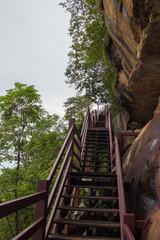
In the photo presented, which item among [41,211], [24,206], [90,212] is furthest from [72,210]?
[24,206]

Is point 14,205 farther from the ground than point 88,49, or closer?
closer

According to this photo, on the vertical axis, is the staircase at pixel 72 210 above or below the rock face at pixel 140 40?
below

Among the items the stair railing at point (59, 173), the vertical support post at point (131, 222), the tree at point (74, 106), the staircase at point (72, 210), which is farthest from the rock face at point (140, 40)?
the tree at point (74, 106)

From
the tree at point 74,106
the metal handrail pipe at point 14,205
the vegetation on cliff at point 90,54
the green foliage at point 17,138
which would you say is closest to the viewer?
the metal handrail pipe at point 14,205

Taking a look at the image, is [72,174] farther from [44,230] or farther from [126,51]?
[126,51]

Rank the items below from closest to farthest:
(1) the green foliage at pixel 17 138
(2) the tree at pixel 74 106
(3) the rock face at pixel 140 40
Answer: (3) the rock face at pixel 140 40, (1) the green foliage at pixel 17 138, (2) the tree at pixel 74 106

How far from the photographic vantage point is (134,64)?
14.1 feet

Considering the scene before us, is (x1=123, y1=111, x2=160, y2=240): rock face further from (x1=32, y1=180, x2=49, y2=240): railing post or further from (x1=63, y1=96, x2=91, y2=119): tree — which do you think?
(x1=63, y1=96, x2=91, y2=119): tree

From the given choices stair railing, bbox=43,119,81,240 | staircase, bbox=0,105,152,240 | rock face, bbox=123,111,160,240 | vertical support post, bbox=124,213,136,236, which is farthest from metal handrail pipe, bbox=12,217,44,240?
rock face, bbox=123,111,160,240

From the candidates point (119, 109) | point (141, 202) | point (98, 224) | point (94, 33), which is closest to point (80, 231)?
point (98, 224)

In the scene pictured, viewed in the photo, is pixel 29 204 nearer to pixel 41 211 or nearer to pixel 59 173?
pixel 41 211

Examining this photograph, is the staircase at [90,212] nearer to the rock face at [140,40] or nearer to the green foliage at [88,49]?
the rock face at [140,40]

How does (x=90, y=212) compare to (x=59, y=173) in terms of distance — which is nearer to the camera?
(x=59, y=173)

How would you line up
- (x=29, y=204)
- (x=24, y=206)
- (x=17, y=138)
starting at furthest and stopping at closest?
(x=17, y=138) < (x=29, y=204) < (x=24, y=206)
